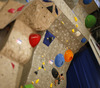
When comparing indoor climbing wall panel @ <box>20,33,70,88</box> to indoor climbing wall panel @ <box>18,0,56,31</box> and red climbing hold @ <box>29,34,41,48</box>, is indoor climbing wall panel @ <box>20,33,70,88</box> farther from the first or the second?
indoor climbing wall panel @ <box>18,0,56,31</box>

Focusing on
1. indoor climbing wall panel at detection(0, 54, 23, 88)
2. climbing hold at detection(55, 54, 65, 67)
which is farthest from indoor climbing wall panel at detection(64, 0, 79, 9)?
indoor climbing wall panel at detection(0, 54, 23, 88)

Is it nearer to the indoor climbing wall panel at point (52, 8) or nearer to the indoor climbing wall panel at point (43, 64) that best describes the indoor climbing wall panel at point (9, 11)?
the indoor climbing wall panel at point (52, 8)

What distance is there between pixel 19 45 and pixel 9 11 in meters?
0.56

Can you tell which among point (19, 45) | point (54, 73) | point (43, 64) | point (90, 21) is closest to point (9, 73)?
point (19, 45)

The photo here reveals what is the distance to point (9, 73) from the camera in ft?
4.91

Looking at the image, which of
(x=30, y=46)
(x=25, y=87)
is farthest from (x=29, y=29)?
(x=25, y=87)

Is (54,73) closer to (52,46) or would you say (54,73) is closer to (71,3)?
(52,46)

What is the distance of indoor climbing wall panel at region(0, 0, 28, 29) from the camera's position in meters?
1.50

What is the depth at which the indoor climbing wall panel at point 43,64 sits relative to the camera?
1.69m

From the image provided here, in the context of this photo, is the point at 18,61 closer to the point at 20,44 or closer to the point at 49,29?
the point at 20,44

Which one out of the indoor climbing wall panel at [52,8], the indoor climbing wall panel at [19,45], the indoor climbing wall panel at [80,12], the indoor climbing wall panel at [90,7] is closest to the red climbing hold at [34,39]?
the indoor climbing wall panel at [19,45]

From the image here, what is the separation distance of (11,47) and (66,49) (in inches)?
49.7

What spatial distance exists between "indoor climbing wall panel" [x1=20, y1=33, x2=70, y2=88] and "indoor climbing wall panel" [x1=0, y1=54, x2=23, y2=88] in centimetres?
11

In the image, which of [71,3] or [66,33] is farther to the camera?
[71,3]
